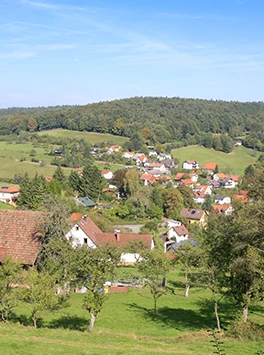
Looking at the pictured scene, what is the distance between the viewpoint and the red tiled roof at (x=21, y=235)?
95.6 feet

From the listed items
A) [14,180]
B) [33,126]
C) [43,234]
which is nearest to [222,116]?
[33,126]

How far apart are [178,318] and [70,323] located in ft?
22.3

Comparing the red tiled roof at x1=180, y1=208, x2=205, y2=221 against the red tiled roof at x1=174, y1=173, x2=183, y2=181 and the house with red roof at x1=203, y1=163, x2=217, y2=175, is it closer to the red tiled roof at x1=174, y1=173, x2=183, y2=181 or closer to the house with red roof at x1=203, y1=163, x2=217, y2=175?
the red tiled roof at x1=174, y1=173, x2=183, y2=181

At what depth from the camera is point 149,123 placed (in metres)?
158

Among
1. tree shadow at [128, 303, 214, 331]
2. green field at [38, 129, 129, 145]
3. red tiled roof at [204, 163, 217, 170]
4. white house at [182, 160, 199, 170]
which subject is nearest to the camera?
tree shadow at [128, 303, 214, 331]

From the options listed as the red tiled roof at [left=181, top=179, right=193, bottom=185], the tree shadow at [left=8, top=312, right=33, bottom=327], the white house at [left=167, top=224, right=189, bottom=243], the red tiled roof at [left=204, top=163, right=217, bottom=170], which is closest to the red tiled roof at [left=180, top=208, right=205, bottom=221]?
the white house at [left=167, top=224, right=189, bottom=243]

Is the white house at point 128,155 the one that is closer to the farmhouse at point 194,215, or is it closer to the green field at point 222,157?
the green field at point 222,157

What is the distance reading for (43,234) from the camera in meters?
30.3

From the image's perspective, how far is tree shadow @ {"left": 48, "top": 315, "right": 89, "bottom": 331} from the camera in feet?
71.2

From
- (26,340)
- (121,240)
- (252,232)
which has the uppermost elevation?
(252,232)

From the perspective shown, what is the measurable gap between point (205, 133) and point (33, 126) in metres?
68.5

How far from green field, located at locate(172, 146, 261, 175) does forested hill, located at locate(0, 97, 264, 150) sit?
18.7 feet

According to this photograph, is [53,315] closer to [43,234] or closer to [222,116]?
[43,234]

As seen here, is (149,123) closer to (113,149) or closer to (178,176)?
(113,149)
